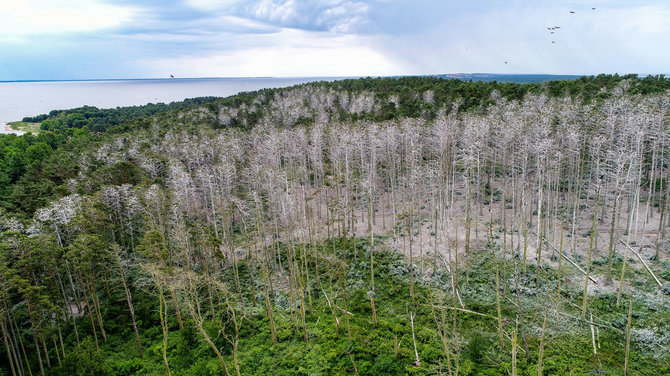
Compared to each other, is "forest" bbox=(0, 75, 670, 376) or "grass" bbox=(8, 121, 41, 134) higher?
"grass" bbox=(8, 121, 41, 134)

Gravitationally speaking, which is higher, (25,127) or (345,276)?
(25,127)

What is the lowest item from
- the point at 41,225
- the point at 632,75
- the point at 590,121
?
the point at 41,225

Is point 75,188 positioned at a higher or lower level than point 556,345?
higher

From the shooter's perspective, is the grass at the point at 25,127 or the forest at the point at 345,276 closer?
the forest at the point at 345,276

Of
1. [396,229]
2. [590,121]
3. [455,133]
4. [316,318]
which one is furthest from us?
[455,133]

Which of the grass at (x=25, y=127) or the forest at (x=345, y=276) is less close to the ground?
the grass at (x=25, y=127)

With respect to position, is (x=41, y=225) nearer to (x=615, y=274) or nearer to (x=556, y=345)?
(x=556, y=345)

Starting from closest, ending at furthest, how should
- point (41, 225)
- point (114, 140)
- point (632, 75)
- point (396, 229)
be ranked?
point (41, 225)
point (396, 229)
point (114, 140)
point (632, 75)

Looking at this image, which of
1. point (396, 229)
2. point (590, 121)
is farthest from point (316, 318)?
point (590, 121)

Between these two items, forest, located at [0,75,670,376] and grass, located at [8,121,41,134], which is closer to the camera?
forest, located at [0,75,670,376]

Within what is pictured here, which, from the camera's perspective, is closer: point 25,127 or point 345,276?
point 345,276

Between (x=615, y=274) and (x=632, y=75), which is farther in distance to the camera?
(x=632, y=75)
